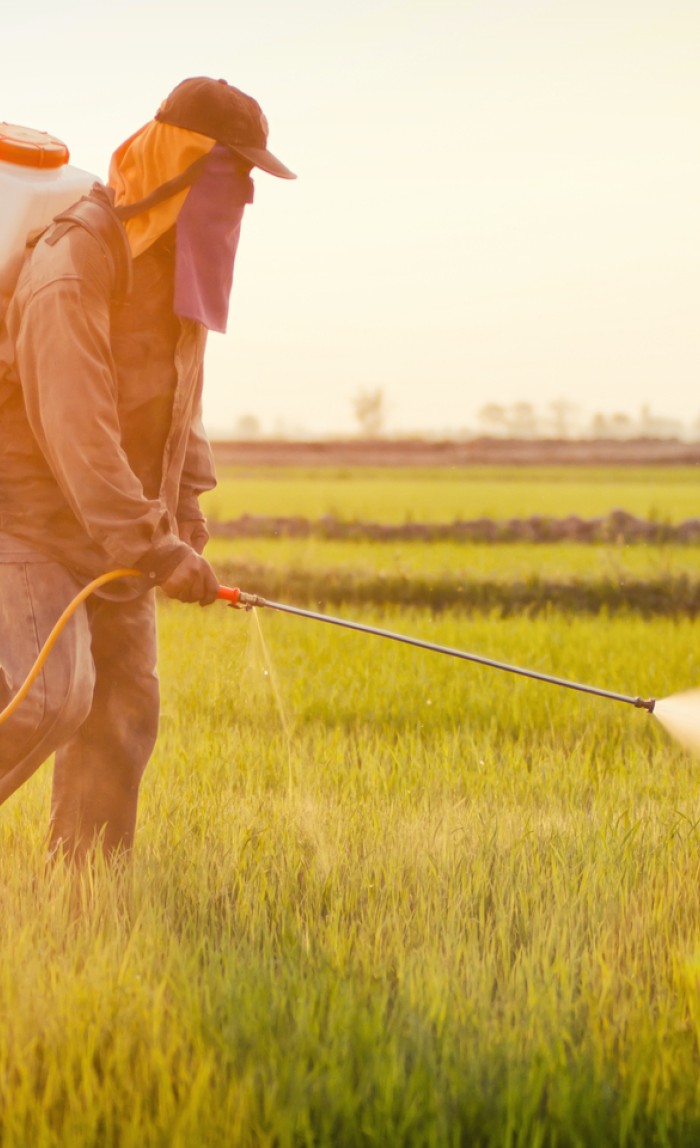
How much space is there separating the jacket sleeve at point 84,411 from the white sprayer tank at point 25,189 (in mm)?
147

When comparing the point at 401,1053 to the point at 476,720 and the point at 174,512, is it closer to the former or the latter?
the point at 174,512

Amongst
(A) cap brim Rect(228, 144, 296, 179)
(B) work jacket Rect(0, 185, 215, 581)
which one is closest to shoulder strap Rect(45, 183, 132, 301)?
(B) work jacket Rect(0, 185, 215, 581)

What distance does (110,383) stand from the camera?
2441 millimetres

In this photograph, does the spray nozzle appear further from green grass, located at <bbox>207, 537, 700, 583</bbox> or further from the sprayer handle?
green grass, located at <bbox>207, 537, 700, 583</bbox>

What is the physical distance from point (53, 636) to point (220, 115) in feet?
3.40

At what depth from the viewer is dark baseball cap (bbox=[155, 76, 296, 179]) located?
2436 millimetres

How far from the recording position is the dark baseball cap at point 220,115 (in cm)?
244

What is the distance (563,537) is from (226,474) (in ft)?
48.6

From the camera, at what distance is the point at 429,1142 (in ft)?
6.05

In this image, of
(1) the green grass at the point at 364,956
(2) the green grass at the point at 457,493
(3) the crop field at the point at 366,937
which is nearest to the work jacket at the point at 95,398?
(3) the crop field at the point at 366,937

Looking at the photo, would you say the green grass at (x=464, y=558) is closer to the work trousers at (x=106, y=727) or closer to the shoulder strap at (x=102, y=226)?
the work trousers at (x=106, y=727)

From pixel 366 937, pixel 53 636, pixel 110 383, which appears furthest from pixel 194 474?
pixel 366 937

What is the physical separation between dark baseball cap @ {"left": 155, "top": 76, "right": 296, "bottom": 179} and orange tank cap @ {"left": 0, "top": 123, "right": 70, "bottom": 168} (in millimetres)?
215

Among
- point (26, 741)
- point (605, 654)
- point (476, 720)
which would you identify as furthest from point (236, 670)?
point (26, 741)
